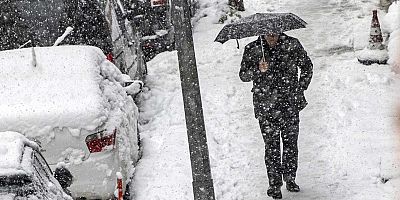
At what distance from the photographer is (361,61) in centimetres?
1175

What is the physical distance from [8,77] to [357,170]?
3.94 m

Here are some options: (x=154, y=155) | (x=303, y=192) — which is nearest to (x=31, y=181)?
(x=303, y=192)

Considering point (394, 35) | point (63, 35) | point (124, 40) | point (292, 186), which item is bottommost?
point (394, 35)

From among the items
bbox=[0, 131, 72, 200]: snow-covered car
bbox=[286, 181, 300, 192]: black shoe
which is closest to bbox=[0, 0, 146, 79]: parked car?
bbox=[286, 181, 300, 192]: black shoe

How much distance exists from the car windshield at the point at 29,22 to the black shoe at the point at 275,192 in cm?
393

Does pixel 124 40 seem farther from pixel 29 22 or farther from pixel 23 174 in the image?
→ pixel 23 174

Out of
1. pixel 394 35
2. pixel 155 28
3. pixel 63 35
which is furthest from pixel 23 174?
pixel 155 28

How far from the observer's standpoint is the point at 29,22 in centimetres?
973

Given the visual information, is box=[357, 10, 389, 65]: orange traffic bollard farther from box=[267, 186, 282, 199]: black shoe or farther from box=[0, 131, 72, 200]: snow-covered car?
box=[0, 131, 72, 200]: snow-covered car

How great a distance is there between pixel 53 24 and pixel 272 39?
147 inches

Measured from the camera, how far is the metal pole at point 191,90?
5.32 m

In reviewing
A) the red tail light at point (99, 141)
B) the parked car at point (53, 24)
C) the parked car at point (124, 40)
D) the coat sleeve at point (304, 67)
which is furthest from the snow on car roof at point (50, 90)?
the coat sleeve at point (304, 67)

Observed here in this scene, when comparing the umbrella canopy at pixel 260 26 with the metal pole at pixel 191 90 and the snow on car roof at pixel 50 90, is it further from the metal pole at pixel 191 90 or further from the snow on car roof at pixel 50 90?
the metal pole at pixel 191 90

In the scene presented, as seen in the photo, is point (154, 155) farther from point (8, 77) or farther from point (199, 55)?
point (199, 55)
